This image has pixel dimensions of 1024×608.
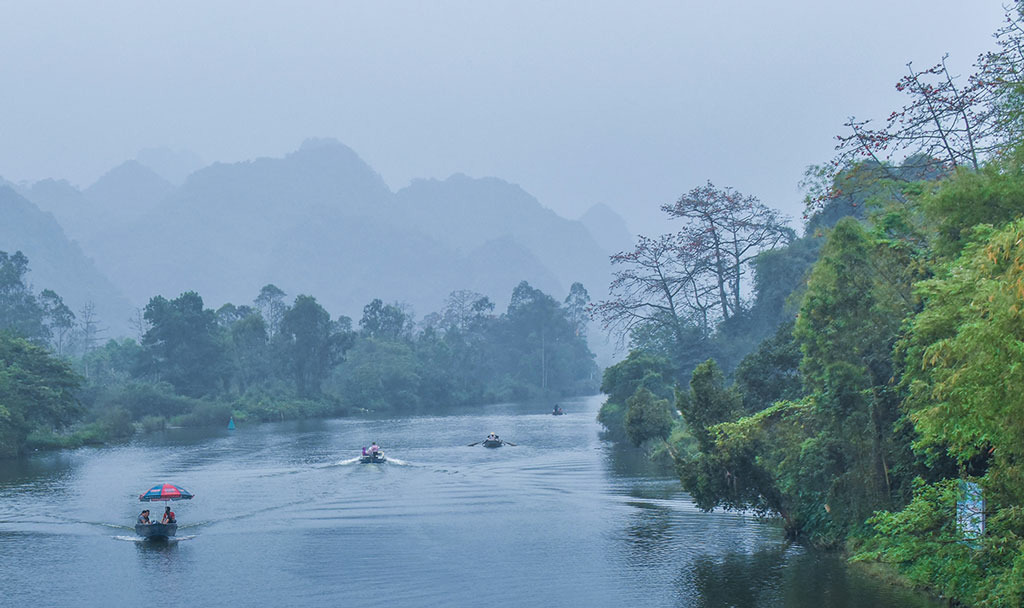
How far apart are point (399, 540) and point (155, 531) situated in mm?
8781

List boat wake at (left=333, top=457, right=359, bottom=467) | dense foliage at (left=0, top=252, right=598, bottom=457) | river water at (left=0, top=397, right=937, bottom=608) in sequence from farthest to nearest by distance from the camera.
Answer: dense foliage at (left=0, top=252, right=598, bottom=457) → boat wake at (left=333, top=457, right=359, bottom=467) → river water at (left=0, top=397, right=937, bottom=608)

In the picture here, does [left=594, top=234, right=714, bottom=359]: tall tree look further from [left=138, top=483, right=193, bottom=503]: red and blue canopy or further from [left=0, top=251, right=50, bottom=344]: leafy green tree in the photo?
[left=0, top=251, right=50, bottom=344]: leafy green tree

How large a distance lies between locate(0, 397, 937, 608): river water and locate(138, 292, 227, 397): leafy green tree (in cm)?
4226

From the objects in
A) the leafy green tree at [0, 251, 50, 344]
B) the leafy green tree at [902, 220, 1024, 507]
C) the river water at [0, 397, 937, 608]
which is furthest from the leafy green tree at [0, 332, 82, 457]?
the leafy green tree at [902, 220, 1024, 507]

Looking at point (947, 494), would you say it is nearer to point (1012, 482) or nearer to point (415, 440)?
point (1012, 482)

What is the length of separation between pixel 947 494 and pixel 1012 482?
1561 millimetres

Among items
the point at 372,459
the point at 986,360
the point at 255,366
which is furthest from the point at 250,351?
the point at 986,360

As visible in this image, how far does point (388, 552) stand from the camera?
3033cm

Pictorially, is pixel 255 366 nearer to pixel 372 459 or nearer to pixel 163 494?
pixel 372 459

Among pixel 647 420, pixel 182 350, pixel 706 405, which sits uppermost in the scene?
pixel 182 350

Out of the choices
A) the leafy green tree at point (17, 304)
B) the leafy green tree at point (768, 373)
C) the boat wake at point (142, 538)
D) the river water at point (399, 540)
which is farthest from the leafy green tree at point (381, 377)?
the boat wake at point (142, 538)

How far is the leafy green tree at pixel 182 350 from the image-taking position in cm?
9788

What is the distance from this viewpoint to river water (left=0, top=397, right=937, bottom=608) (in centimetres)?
2538

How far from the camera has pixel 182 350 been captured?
9850 cm
